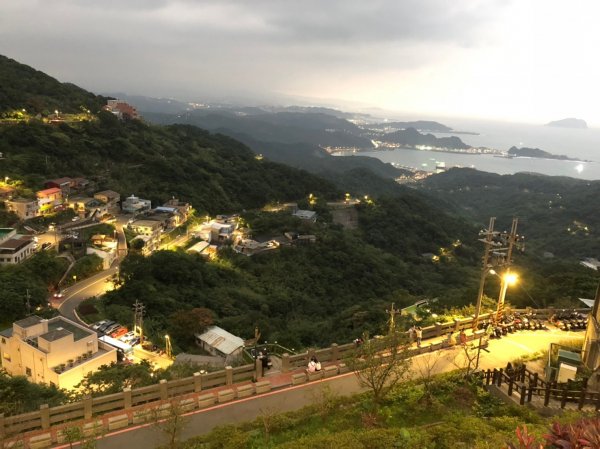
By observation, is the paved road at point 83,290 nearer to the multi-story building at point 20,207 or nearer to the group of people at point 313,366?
the multi-story building at point 20,207

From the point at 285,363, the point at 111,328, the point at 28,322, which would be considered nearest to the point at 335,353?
the point at 285,363

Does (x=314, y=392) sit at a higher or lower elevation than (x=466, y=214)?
higher

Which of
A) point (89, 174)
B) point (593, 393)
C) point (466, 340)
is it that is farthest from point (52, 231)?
point (593, 393)

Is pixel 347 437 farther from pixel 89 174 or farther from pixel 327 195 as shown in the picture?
pixel 327 195

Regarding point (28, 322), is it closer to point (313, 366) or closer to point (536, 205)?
point (313, 366)

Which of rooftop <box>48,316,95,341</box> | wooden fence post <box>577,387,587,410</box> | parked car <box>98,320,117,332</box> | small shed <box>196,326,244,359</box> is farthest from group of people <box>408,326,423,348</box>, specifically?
parked car <box>98,320,117,332</box>

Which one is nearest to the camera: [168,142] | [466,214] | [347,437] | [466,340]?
[347,437]

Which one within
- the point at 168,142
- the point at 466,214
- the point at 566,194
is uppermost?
the point at 168,142

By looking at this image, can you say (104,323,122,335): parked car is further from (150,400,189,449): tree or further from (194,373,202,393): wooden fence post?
(150,400,189,449): tree
